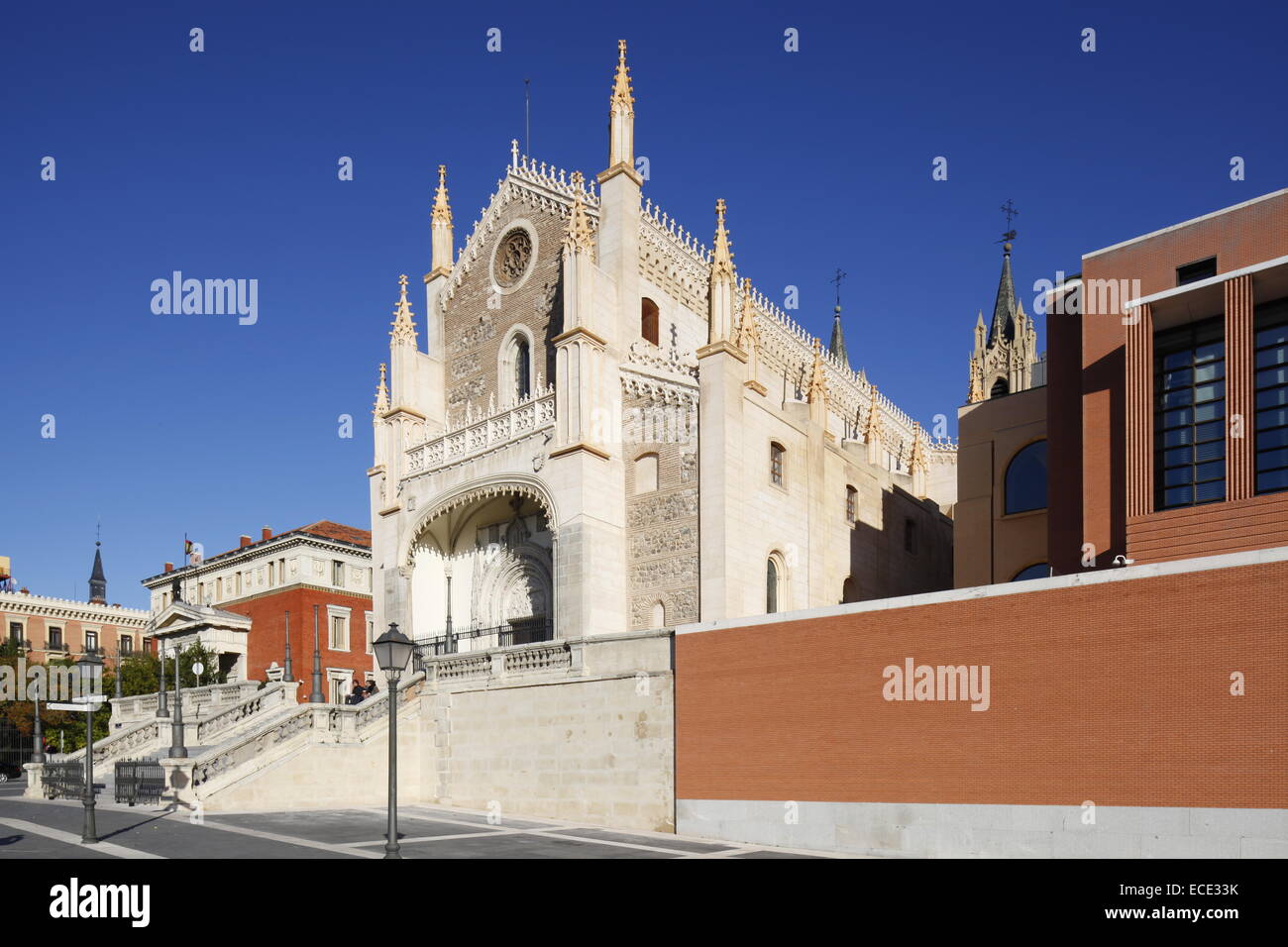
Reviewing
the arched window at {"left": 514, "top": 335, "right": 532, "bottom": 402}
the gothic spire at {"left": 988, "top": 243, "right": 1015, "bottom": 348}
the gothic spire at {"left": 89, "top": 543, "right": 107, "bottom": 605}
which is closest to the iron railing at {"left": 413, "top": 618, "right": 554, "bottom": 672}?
the arched window at {"left": 514, "top": 335, "right": 532, "bottom": 402}

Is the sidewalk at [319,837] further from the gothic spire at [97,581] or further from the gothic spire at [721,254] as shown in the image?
the gothic spire at [97,581]

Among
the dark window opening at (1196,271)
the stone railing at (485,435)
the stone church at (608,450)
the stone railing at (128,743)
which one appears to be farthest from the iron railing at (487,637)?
the dark window opening at (1196,271)

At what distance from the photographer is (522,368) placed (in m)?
35.4

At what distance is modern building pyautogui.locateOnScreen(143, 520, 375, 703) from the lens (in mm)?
49750

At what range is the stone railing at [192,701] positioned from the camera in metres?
34.1

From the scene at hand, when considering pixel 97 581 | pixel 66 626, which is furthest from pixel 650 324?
pixel 97 581

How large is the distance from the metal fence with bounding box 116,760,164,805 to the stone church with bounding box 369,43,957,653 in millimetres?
10326

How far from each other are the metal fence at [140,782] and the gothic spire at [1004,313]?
51968 mm

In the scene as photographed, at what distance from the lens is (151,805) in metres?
23.4

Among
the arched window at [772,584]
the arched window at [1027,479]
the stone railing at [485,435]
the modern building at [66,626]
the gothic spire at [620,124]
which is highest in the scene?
the gothic spire at [620,124]

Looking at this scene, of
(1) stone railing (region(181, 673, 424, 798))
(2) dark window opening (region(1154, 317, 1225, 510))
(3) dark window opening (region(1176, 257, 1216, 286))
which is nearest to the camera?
(2) dark window opening (region(1154, 317, 1225, 510))

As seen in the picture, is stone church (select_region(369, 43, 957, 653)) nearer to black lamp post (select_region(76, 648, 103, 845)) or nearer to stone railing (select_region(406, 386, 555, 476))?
stone railing (select_region(406, 386, 555, 476))

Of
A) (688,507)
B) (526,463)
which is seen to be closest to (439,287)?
(526,463)

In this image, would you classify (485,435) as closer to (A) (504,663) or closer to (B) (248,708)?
(A) (504,663)
